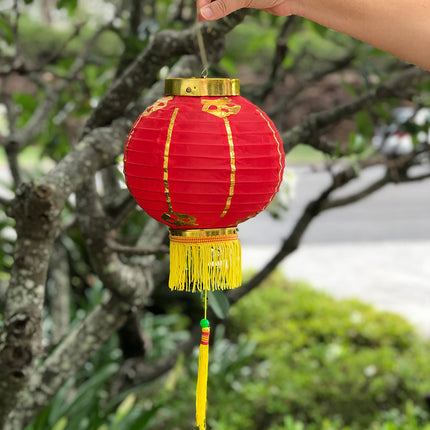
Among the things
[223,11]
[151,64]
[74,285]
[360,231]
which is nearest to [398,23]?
[223,11]

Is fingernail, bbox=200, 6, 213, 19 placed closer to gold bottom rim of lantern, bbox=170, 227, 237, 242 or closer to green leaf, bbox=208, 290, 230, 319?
gold bottom rim of lantern, bbox=170, 227, 237, 242

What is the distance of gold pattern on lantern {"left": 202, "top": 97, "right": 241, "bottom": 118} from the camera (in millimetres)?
849

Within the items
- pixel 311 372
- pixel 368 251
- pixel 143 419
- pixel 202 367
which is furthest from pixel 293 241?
pixel 368 251

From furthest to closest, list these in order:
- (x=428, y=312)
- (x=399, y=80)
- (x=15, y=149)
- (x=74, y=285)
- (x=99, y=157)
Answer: (x=428, y=312), (x=74, y=285), (x=15, y=149), (x=399, y=80), (x=99, y=157)

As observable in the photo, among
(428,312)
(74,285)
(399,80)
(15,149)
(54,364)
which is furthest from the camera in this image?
(428,312)

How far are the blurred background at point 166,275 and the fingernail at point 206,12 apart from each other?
335mm

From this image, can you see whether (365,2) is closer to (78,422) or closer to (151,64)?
(151,64)

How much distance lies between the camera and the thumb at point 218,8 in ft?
2.73

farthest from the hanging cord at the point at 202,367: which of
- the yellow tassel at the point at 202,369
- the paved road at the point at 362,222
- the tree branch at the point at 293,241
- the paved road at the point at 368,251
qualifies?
the paved road at the point at 362,222

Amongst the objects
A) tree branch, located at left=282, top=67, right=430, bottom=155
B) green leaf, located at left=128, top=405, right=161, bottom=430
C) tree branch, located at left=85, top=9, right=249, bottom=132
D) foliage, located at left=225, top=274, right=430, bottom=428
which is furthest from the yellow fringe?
foliage, located at left=225, top=274, right=430, bottom=428

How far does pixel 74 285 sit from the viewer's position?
126 inches

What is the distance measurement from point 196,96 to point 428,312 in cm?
334

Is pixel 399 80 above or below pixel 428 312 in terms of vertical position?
above

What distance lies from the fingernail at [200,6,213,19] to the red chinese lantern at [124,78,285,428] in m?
0.09
